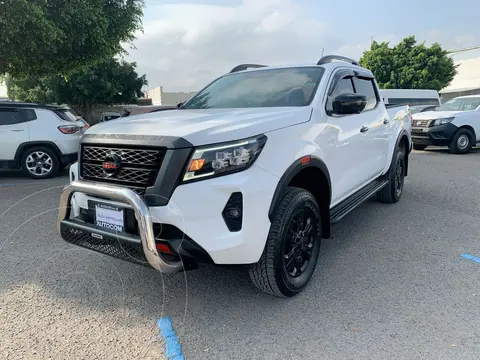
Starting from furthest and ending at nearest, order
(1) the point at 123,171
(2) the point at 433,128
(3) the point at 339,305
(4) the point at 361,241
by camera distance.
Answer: (2) the point at 433,128 < (4) the point at 361,241 < (3) the point at 339,305 < (1) the point at 123,171

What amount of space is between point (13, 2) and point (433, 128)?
11154 mm

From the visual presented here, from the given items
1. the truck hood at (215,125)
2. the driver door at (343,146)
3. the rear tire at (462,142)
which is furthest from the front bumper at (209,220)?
the rear tire at (462,142)

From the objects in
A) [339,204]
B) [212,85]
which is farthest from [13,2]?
[339,204]

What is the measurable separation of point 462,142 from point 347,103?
32.9 feet

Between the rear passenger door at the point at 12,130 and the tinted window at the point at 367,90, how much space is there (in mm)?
6660

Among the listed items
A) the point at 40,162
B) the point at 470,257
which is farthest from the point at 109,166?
the point at 40,162

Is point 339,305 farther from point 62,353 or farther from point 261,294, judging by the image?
point 62,353

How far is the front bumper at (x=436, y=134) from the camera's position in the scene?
11.3 metres

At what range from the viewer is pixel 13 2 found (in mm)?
7078

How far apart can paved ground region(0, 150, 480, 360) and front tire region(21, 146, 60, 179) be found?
3.84 m

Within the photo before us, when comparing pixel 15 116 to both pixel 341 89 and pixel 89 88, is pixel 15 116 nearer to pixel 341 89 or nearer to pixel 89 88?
pixel 341 89

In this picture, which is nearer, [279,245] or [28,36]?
[279,245]

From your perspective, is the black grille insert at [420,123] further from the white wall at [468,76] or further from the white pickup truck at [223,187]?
the white wall at [468,76]

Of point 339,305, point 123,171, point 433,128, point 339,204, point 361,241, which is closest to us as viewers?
point 123,171
